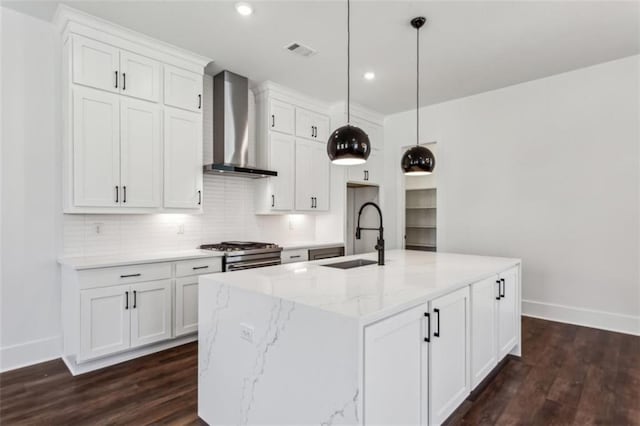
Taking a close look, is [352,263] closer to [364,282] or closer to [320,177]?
[364,282]

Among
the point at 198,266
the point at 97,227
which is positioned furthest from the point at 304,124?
the point at 97,227

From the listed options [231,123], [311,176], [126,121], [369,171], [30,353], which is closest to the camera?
[30,353]

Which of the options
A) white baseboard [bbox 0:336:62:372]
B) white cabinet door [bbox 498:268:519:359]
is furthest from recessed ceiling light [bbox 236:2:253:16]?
white baseboard [bbox 0:336:62:372]

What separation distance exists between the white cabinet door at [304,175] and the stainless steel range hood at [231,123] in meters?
0.67

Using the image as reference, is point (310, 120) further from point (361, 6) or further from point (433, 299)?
point (433, 299)

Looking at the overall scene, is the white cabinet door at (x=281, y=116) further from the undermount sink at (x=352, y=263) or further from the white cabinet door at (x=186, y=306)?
the undermount sink at (x=352, y=263)

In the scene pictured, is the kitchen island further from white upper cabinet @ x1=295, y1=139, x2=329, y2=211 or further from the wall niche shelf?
the wall niche shelf

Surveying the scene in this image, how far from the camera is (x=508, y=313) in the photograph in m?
2.73

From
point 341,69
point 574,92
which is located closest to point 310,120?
point 341,69

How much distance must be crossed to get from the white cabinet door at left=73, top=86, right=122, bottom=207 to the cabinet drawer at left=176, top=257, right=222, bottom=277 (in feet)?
2.63

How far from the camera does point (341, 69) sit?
156 inches

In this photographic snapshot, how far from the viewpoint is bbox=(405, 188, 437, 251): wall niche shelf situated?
640cm

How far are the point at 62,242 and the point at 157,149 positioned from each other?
1164mm

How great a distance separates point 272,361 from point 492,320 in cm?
169
